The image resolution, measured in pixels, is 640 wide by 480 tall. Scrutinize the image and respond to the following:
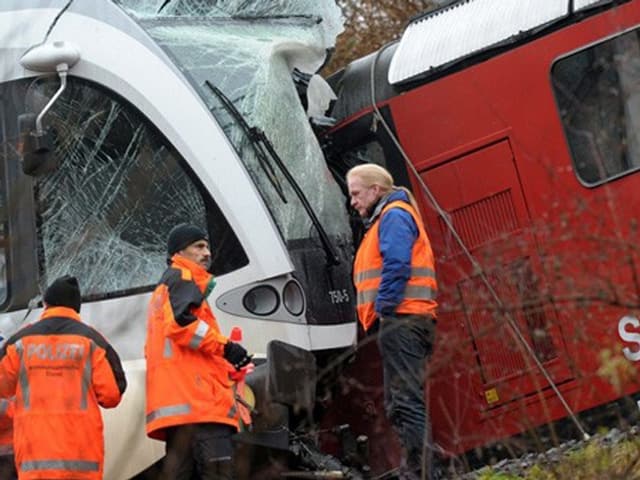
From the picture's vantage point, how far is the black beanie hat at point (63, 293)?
23.8 ft

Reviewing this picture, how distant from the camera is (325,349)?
840cm

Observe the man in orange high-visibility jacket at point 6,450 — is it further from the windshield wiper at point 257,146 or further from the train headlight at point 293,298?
the windshield wiper at point 257,146

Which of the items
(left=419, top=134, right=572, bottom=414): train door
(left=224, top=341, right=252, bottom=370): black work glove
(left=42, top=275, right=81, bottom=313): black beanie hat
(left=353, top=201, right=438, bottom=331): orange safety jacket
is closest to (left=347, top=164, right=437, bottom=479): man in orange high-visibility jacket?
(left=353, top=201, right=438, bottom=331): orange safety jacket

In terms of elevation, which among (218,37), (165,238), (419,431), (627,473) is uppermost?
(218,37)

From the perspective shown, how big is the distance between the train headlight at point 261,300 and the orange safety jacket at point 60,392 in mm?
1040

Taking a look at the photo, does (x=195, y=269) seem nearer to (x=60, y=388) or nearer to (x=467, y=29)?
(x=60, y=388)

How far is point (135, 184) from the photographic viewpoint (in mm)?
8289

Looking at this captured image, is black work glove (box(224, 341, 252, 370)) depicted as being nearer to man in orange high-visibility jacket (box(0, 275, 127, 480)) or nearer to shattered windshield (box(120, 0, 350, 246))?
man in orange high-visibility jacket (box(0, 275, 127, 480))

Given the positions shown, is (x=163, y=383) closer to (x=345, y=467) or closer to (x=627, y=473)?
(x=345, y=467)

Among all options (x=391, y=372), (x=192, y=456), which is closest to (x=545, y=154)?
(x=391, y=372)

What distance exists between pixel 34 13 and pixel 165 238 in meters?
1.50

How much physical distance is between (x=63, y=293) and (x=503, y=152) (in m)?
2.64

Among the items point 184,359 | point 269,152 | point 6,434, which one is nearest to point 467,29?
point 269,152

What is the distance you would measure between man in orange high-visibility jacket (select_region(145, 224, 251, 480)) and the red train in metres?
0.91
